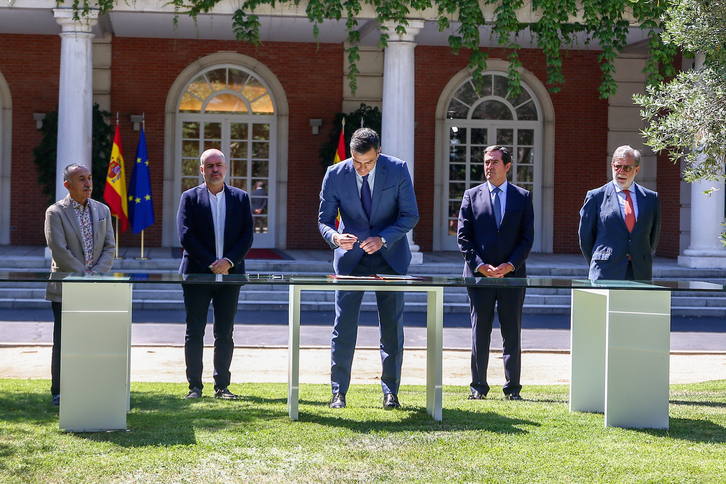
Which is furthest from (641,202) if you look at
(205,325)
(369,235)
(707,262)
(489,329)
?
(707,262)

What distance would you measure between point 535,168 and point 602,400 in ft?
38.4

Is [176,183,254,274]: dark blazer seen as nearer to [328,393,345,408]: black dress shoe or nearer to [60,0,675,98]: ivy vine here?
[328,393,345,408]: black dress shoe

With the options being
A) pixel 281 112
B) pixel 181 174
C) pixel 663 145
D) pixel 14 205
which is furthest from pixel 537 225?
pixel 663 145

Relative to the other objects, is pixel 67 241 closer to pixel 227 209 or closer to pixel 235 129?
pixel 227 209

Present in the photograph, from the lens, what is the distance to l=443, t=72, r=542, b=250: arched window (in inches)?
626

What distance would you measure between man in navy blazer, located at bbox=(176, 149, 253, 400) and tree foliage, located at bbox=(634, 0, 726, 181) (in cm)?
267

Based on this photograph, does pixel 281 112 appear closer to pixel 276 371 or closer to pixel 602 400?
pixel 276 371

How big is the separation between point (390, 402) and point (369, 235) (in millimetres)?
986

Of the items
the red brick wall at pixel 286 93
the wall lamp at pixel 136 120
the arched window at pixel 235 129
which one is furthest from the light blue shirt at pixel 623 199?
the wall lamp at pixel 136 120

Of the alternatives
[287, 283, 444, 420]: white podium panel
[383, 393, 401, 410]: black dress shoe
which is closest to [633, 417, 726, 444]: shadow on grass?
[287, 283, 444, 420]: white podium panel

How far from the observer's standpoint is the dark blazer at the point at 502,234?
5.60m

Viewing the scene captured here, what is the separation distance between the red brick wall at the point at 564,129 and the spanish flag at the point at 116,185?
18.2 feet

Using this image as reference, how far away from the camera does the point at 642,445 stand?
4031 millimetres

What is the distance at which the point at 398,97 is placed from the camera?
12.4 m
